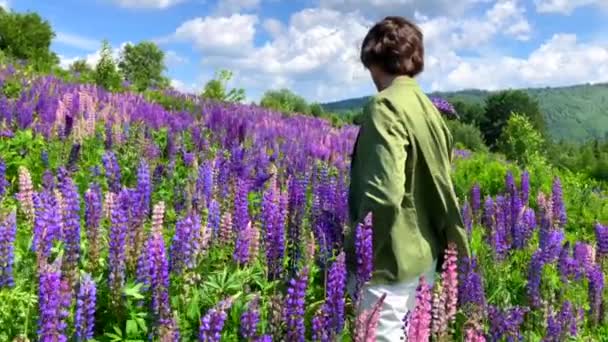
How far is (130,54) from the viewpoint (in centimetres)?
8469

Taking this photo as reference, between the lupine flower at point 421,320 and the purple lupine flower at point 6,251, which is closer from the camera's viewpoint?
the lupine flower at point 421,320

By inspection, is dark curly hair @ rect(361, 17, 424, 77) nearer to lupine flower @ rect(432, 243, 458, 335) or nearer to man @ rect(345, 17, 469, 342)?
man @ rect(345, 17, 469, 342)

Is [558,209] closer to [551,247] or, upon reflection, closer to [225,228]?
[551,247]

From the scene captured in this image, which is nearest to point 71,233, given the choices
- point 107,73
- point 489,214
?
point 489,214

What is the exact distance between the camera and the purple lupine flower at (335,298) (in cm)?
308

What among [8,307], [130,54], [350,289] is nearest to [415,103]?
[350,289]

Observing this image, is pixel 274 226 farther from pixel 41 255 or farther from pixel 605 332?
pixel 605 332

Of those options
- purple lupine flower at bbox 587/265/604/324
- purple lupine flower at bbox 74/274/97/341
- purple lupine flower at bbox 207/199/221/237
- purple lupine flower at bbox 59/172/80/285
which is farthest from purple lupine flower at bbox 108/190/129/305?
purple lupine flower at bbox 587/265/604/324

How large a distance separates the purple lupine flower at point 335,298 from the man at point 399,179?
12.8 inches

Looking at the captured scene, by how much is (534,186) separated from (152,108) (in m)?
5.84

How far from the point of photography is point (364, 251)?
3258mm

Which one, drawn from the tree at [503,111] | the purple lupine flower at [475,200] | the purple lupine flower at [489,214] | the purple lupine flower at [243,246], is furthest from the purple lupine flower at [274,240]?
the tree at [503,111]

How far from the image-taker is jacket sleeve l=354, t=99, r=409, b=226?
339 cm

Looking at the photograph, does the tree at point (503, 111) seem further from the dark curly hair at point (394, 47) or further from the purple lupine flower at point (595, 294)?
the dark curly hair at point (394, 47)
